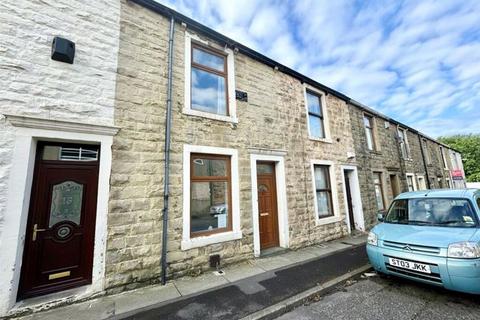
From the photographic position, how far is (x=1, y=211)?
3.05m

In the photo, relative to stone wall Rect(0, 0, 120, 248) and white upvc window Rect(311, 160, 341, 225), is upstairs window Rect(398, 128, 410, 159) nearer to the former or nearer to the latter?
white upvc window Rect(311, 160, 341, 225)

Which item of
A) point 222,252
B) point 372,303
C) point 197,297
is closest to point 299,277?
point 372,303

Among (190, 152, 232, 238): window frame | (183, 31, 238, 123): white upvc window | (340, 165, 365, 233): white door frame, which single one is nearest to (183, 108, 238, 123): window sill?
(183, 31, 238, 123): white upvc window

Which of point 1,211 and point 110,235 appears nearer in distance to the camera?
point 1,211

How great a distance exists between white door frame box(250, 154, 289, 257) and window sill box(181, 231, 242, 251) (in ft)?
2.01

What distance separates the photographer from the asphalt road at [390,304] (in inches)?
118

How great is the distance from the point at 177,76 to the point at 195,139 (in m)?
1.61

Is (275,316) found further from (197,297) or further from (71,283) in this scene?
(71,283)

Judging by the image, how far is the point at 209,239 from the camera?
15.7 feet

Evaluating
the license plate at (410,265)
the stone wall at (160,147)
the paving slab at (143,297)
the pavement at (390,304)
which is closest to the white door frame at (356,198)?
the stone wall at (160,147)

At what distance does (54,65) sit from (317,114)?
8.10 meters

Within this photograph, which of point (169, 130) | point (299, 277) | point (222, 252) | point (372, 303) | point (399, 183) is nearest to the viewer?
point (372, 303)

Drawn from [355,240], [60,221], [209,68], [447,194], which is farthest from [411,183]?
[60,221]

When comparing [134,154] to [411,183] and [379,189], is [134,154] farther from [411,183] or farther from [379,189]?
[411,183]
